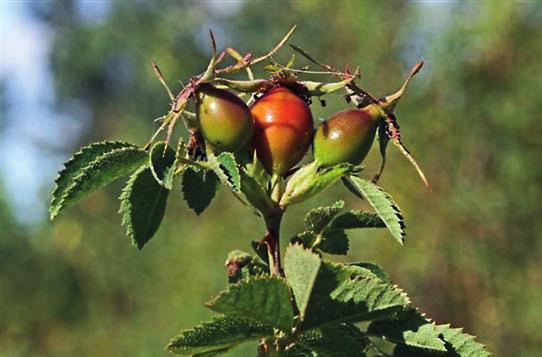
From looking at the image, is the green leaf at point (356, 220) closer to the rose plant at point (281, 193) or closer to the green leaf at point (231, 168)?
the rose plant at point (281, 193)

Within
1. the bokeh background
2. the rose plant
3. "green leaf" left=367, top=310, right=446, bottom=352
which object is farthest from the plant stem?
the bokeh background

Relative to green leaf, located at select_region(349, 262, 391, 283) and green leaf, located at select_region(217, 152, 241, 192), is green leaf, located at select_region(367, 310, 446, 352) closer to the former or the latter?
green leaf, located at select_region(349, 262, 391, 283)

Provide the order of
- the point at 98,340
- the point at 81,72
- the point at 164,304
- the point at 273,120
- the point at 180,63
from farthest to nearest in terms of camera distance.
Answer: the point at 81,72 < the point at 180,63 < the point at 98,340 < the point at 164,304 < the point at 273,120

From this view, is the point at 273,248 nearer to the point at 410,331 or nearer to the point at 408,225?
the point at 410,331

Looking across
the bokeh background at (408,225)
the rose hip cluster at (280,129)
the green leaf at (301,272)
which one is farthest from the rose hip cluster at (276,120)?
the bokeh background at (408,225)

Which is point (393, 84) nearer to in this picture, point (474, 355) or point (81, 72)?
point (474, 355)

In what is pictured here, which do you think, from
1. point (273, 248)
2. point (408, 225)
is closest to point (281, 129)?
point (273, 248)

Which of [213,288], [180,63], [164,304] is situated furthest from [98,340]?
[180,63]
